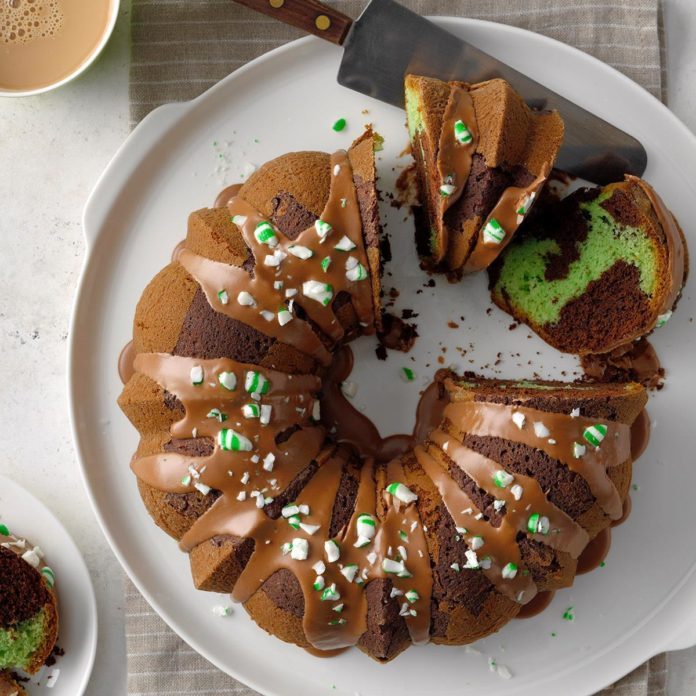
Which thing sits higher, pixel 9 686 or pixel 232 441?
pixel 232 441

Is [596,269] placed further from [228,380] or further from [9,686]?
[9,686]

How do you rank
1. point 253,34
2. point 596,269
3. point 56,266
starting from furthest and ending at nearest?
1. point 56,266
2. point 253,34
3. point 596,269

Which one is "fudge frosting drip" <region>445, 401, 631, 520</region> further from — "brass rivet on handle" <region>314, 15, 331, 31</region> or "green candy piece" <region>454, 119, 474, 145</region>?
"brass rivet on handle" <region>314, 15, 331, 31</region>

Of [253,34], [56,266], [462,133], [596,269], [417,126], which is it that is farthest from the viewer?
[56,266]

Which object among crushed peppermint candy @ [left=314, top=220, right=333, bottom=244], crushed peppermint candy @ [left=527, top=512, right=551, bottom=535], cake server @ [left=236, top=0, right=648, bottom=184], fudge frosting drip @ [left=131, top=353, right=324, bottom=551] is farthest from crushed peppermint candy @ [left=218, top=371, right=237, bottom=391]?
cake server @ [left=236, top=0, right=648, bottom=184]

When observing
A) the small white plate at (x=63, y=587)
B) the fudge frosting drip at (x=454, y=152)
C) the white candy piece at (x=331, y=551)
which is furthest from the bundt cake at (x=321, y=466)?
the small white plate at (x=63, y=587)

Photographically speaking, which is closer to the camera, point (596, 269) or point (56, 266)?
point (596, 269)

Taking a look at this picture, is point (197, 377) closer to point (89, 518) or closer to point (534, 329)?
point (89, 518)

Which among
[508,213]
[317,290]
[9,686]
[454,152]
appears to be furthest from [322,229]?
[9,686]

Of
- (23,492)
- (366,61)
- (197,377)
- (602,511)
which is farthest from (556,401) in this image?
(23,492)

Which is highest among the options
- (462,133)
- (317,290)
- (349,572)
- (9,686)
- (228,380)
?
(462,133)
